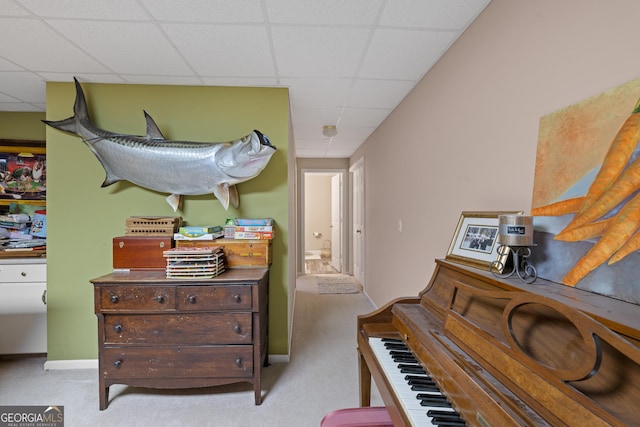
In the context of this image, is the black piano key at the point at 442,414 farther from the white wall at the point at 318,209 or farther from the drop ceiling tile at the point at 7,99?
the white wall at the point at 318,209

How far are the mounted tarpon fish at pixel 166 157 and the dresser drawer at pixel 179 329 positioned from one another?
3.12 ft

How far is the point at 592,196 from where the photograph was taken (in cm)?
86

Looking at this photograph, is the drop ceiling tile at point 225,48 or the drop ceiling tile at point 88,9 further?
the drop ceiling tile at point 225,48

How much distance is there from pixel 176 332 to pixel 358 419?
4.18ft

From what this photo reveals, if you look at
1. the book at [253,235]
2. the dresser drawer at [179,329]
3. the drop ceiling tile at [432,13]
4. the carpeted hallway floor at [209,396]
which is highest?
the drop ceiling tile at [432,13]

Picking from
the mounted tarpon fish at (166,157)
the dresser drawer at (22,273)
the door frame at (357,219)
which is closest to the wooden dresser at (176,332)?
the mounted tarpon fish at (166,157)

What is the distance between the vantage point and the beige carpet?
4477mm

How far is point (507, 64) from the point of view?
131 cm

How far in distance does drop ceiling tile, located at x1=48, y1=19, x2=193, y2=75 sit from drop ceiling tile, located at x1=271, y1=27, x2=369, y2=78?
0.72 metres

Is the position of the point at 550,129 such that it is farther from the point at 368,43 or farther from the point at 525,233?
the point at 368,43

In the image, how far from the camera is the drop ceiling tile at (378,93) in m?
2.31

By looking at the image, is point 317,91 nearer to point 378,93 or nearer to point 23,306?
point 378,93

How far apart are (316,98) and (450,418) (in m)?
2.48

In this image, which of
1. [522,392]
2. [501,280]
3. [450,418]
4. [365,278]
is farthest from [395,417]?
[365,278]
